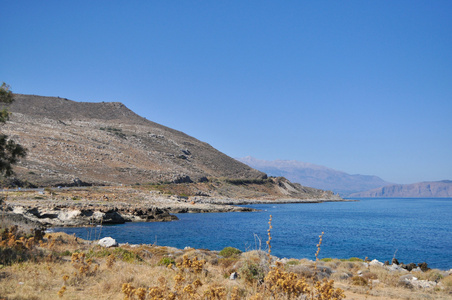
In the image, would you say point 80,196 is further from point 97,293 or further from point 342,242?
point 97,293

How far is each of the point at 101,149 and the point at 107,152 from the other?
2.18m

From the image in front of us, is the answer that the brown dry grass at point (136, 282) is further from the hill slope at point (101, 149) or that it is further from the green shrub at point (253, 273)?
the hill slope at point (101, 149)

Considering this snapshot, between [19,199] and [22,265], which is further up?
[22,265]

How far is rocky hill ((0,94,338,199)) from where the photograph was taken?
7094 centimetres

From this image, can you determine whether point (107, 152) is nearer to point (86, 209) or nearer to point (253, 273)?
point (86, 209)

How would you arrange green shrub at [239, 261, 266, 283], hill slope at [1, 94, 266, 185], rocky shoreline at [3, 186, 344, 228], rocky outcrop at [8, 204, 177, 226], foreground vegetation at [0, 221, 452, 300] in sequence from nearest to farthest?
foreground vegetation at [0, 221, 452, 300] → green shrub at [239, 261, 266, 283] → rocky outcrop at [8, 204, 177, 226] → rocky shoreline at [3, 186, 344, 228] → hill slope at [1, 94, 266, 185]

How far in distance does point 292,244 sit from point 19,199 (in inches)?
A: 1232

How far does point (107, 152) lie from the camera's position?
90562 mm

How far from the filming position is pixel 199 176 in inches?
4129

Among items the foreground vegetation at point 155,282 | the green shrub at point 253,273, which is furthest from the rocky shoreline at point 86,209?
the green shrub at point 253,273

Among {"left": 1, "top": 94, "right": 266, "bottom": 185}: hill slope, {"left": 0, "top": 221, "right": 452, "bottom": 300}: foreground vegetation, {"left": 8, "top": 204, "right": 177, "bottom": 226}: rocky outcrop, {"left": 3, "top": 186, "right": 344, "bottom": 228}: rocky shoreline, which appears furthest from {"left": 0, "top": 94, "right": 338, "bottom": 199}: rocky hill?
{"left": 0, "top": 221, "right": 452, "bottom": 300}: foreground vegetation

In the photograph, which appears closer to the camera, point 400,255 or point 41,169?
point 400,255

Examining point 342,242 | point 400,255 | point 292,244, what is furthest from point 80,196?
point 400,255

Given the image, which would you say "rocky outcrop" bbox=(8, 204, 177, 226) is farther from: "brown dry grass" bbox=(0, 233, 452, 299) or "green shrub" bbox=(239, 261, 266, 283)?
"green shrub" bbox=(239, 261, 266, 283)
